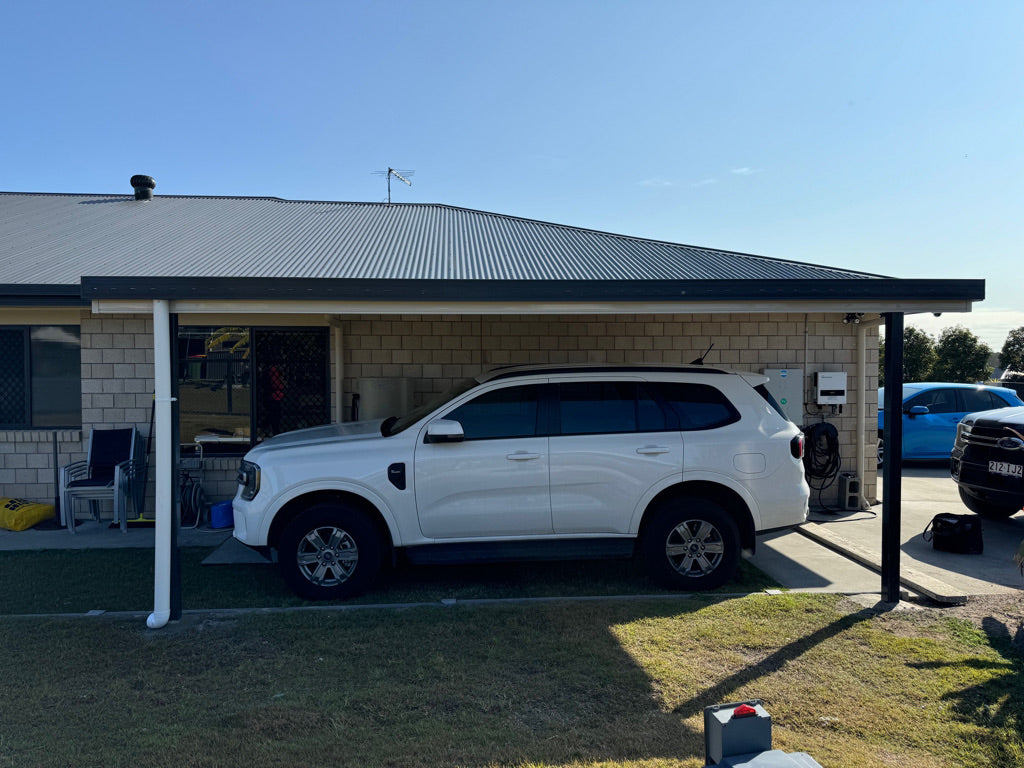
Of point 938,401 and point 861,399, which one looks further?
point 938,401

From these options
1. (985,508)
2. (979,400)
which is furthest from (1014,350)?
(985,508)

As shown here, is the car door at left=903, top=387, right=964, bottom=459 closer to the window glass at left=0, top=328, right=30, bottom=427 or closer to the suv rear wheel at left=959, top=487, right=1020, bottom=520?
the suv rear wheel at left=959, top=487, right=1020, bottom=520

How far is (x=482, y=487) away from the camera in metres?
5.87

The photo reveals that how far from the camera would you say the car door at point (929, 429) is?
1296cm

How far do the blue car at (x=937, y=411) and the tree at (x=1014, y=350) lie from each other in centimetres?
2133

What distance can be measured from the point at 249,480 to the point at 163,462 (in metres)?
0.67

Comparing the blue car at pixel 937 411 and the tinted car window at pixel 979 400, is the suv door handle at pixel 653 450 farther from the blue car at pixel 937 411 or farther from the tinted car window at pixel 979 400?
the tinted car window at pixel 979 400

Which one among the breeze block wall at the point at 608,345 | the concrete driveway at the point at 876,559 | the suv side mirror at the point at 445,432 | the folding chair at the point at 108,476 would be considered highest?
the breeze block wall at the point at 608,345

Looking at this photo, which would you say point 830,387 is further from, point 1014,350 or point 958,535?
point 1014,350

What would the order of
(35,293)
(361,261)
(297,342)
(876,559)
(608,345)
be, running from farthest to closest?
1. (608,345)
2. (297,342)
3. (35,293)
4. (876,559)
5. (361,261)

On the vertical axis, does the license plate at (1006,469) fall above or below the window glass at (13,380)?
below

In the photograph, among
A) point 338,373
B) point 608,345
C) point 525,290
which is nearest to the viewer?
point 525,290

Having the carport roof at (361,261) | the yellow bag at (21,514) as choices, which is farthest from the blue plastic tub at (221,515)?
the carport roof at (361,261)

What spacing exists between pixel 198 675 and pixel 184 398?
507 centimetres
